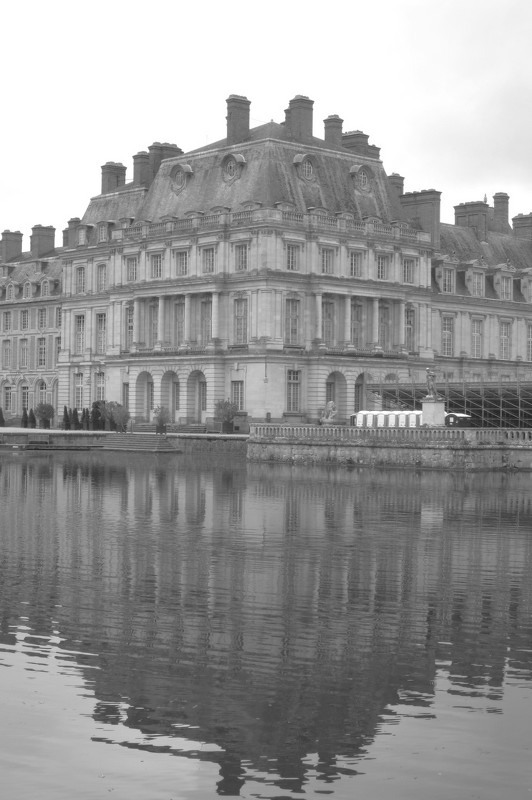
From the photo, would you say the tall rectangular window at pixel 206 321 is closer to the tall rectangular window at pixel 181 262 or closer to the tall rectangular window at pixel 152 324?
the tall rectangular window at pixel 181 262

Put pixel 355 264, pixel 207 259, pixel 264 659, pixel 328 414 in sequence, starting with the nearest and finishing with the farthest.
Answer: pixel 264 659
pixel 328 414
pixel 207 259
pixel 355 264

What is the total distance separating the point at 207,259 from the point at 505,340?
27847 mm

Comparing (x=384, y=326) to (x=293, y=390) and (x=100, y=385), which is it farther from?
(x=100, y=385)

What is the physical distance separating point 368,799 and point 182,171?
3209 inches

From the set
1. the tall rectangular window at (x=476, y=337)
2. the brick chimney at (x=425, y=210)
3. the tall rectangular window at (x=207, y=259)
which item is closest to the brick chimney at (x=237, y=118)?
the tall rectangular window at (x=207, y=259)

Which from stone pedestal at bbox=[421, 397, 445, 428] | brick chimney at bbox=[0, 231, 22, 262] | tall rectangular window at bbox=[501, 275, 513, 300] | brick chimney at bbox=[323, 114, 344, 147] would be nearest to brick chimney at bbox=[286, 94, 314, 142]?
brick chimney at bbox=[323, 114, 344, 147]

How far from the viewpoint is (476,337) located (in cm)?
10112

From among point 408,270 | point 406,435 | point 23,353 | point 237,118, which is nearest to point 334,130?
point 237,118

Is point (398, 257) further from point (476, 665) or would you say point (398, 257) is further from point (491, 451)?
point (476, 665)

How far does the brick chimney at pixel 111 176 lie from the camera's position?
102 meters

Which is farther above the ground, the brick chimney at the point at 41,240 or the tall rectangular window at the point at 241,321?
the brick chimney at the point at 41,240

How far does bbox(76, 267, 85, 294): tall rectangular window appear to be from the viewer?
9949 centimetres

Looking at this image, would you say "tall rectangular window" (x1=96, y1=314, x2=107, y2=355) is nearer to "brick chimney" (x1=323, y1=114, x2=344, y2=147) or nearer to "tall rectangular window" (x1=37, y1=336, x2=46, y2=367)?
"tall rectangular window" (x1=37, y1=336, x2=46, y2=367)

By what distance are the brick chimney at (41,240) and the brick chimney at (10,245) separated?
339 cm
